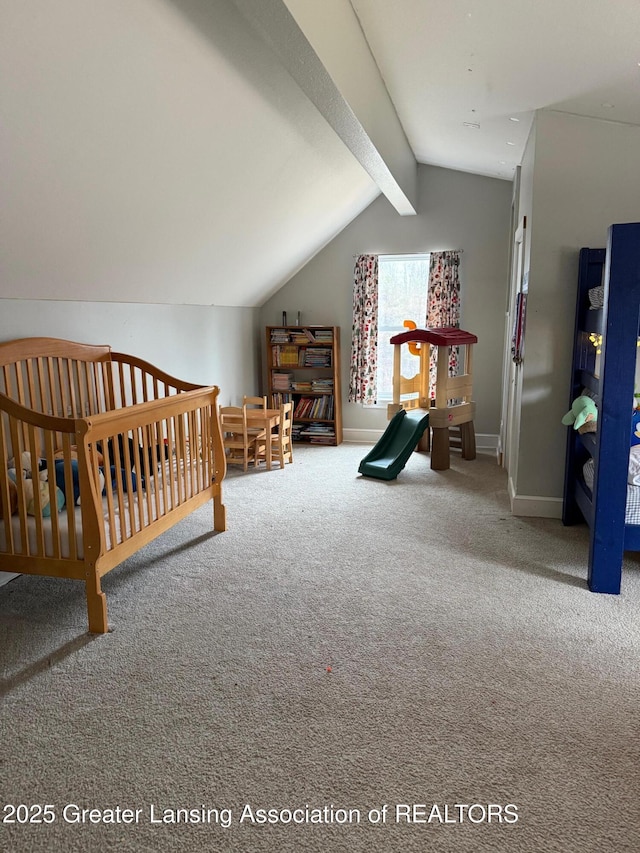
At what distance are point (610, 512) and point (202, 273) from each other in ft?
10.3

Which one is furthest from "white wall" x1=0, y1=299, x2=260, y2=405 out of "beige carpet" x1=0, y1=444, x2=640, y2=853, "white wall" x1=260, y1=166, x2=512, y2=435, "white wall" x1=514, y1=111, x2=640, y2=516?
"white wall" x1=514, y1=111, x2=640, y2=516

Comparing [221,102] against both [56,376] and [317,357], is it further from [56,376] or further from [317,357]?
[317,357]

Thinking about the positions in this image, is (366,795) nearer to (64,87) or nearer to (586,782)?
(586,782)

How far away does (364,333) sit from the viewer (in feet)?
20.0

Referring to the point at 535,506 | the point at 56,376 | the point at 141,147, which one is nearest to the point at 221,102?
the point at 141,147

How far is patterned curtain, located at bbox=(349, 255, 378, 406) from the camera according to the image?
6027 millimetres

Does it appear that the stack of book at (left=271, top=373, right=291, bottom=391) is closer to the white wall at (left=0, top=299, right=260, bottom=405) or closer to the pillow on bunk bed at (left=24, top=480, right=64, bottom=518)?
the white wall at (left=0, top=299, right=260, bottom=405)

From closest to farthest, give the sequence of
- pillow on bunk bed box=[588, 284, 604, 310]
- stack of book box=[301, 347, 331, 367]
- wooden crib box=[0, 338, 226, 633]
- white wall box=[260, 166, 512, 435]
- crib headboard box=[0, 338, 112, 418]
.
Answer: wooden crib box=[0, 338, 226, 633] < crib headboard box=[0, 338, 112, 418] < pillow on bunk bed box=[588, 284, 604, 310] < white wall box=[260, 166, 512, 435] < stack of book box=[301, 347, 331, 367]

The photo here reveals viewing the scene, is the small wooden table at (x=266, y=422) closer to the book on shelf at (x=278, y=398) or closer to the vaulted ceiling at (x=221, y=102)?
the book on shelf at (x=278, y=398)

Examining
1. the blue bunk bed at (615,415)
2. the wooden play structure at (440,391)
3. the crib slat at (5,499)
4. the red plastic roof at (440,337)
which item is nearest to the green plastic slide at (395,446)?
the wooden play structure at (440,391)

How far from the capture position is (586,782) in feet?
5.45

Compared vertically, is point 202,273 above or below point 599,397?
above

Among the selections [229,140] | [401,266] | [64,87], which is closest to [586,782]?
[64,87]

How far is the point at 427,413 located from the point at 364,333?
123cm
